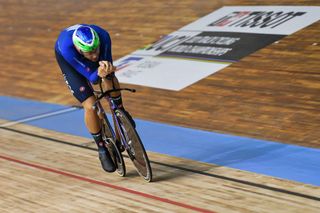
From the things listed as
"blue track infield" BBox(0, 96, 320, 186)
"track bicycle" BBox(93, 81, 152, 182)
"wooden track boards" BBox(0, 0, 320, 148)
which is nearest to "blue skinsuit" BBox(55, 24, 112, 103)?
"track bicycle" BBox(93, 81, 152, 182)

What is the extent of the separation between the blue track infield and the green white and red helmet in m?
1.34

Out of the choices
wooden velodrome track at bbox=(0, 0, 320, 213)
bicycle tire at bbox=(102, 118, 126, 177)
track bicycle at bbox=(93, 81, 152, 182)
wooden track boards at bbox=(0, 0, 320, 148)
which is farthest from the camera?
wooden track boards at bbox=(0, 0, 320, 148)

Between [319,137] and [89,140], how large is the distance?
2.01m

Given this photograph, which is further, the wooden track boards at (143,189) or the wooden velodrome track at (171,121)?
the wooden velodrome track at (171,121)

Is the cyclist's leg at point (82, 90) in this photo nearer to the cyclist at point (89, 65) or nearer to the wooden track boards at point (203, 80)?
the cyclist at point (89, 65)

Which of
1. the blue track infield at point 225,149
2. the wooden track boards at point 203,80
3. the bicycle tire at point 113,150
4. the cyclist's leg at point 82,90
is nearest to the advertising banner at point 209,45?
the wooden track boards at point 203,80

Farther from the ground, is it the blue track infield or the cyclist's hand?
the cyclist's hand

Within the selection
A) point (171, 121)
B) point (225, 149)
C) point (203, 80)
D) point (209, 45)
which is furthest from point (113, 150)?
point (209, 45)

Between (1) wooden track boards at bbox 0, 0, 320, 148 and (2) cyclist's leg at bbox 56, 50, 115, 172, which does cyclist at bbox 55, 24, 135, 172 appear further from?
(1) wooden track boards at bbox 0, 0, 320, 148

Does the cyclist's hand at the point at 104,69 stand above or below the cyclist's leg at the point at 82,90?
above

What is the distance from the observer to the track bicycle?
13.0ft

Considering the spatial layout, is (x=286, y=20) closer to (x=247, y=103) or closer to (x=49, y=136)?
(x=247, y=103)

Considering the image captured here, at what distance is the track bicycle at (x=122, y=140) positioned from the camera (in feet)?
13.0

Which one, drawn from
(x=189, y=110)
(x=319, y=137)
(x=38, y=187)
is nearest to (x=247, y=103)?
(x=189, y=110)
